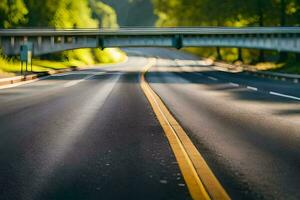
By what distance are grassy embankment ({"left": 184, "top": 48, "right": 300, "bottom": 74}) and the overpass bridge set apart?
2.26 metres

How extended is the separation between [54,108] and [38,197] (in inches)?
338

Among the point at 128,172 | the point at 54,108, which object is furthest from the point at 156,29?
the point at 128,172

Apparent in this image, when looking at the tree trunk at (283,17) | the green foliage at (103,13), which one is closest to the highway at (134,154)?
the tree trunk at (283,17)

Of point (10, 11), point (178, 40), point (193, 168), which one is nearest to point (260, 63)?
point (178, 40)

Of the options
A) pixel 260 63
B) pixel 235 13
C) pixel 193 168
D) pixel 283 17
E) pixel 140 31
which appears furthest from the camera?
pixel 235 13

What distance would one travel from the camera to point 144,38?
195 ft

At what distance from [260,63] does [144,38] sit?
14.1 m

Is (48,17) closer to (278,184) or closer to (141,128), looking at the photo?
(141,128)

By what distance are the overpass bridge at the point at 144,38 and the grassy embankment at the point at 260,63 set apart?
226cm

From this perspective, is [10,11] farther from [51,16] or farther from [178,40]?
[178,40]

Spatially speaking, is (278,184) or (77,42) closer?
(278,184)

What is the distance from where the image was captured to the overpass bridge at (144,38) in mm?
55531

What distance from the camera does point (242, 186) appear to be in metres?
5.22

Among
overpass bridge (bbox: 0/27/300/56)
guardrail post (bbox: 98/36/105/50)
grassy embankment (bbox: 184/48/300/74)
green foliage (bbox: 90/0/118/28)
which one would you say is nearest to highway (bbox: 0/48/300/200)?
grassy embankment (bbox: 184/48/300/74)
